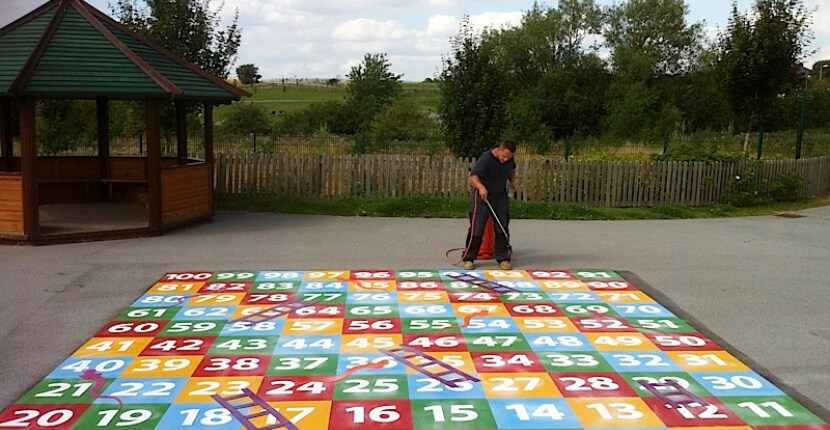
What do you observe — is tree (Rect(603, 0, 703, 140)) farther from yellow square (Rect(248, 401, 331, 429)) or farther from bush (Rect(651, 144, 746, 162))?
yellow square (Rect(248, 401, 331, 429))

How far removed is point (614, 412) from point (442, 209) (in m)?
11.2

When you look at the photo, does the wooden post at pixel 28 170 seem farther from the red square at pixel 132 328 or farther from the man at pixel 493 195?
the man at pixel 493 195

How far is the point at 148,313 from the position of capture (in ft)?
27.1

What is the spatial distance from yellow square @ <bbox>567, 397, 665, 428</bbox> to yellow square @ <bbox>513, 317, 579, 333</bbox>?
1.91m

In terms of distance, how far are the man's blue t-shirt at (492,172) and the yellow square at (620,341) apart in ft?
11.3

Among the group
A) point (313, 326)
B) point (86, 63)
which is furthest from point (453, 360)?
point (86, 63)

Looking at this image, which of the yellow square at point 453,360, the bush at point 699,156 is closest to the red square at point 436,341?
the yellow square at point 453,360

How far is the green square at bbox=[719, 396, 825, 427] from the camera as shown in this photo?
5.42 meters

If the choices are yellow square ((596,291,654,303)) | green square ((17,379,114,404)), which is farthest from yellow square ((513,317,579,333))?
green square ((17,379,114,404))

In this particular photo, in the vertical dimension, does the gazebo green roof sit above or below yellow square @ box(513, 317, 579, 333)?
above

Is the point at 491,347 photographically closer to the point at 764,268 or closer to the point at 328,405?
the point at 328,405

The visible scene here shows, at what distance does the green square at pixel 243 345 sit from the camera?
6883 millimetres

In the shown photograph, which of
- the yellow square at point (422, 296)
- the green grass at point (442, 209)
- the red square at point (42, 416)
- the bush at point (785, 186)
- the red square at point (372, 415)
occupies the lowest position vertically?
the red square at point (42, 416)

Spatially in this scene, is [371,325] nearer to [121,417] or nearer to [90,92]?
[121,417]
